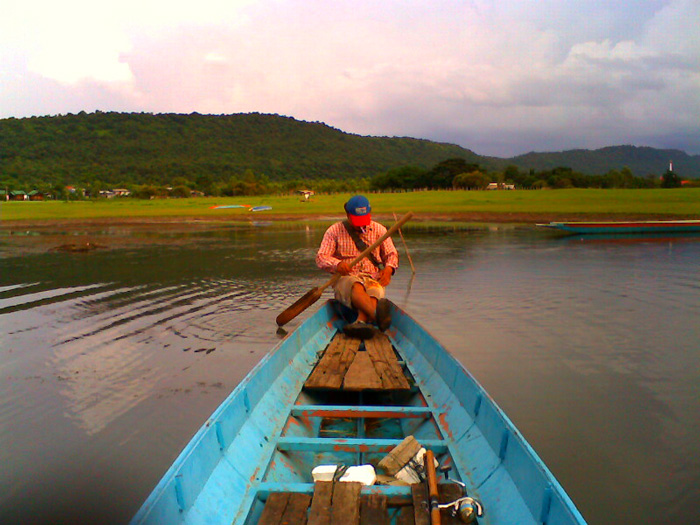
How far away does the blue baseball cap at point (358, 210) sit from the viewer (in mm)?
6281

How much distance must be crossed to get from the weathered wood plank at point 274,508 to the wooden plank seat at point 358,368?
1.67m

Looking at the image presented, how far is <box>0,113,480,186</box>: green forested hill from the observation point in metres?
97.1

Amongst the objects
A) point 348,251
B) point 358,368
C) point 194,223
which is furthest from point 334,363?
point 194,223

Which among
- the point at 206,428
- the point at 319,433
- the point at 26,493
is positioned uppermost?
the point at 206,428

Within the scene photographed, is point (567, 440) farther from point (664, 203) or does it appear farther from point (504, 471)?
point (664, 203)

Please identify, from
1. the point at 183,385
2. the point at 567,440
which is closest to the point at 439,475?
the point at 567,440

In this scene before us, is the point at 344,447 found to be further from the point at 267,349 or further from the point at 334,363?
the point at 267,349

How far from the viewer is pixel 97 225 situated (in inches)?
1540

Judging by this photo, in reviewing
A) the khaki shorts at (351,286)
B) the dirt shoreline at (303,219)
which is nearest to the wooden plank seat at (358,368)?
the khaki shorts at (351,286)

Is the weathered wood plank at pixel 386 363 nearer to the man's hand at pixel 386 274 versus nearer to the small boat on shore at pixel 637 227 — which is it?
the man's hand at pixel 386 274

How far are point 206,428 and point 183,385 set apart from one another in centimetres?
340

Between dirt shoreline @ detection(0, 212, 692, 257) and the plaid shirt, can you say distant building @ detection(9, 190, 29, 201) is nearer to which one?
dirt shoreline @ detection(0, 212, 692, 257)

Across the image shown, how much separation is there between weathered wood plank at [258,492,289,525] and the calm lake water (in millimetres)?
1677

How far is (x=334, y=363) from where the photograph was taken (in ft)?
16.3
